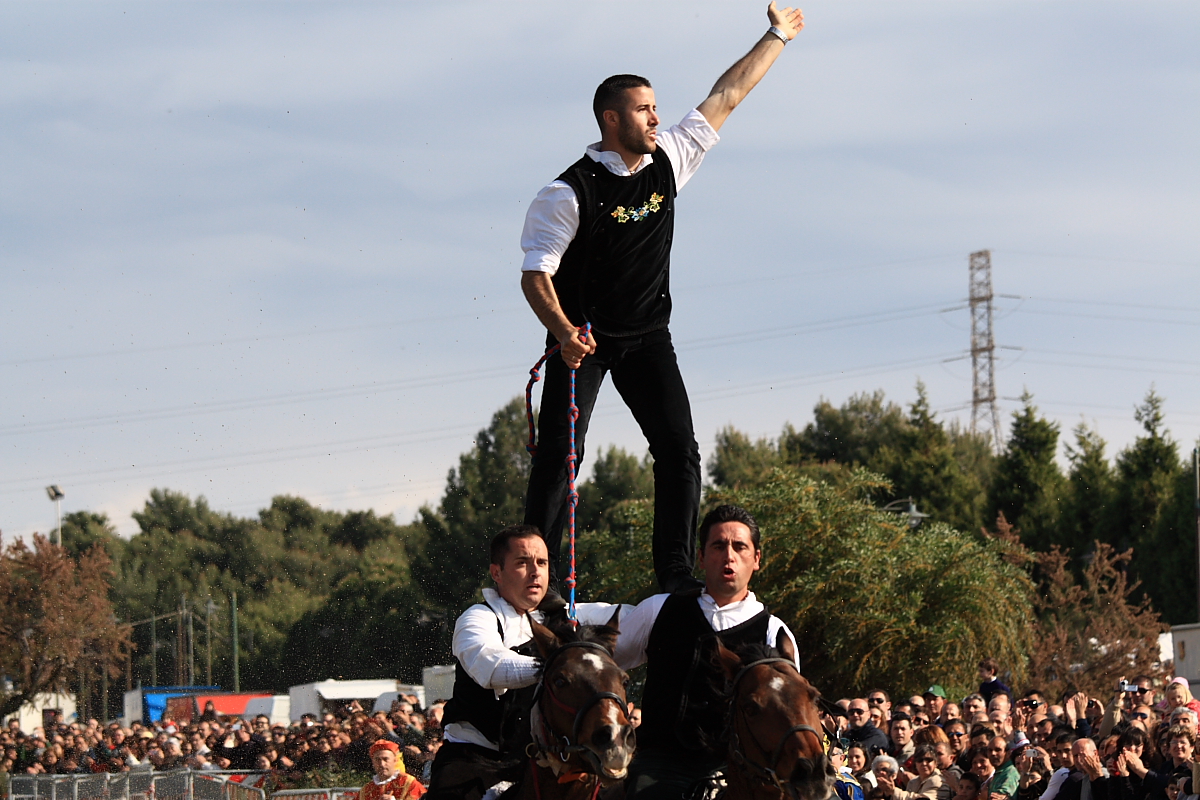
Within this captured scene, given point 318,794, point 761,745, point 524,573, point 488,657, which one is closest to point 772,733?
point 761,745

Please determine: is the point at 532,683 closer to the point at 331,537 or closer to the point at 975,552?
the point at 975,552

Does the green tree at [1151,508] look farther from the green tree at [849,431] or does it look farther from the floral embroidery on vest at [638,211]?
the floral embroidery on vest at [638,211]

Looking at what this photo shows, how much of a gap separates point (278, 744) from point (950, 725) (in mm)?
13057

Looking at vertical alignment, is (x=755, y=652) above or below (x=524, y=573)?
below

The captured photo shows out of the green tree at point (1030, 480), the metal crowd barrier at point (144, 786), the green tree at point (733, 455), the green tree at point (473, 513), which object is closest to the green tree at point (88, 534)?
the green tree at point (473, 513)

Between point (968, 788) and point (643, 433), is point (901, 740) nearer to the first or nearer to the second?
point (968, 788)

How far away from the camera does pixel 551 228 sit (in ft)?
23.1

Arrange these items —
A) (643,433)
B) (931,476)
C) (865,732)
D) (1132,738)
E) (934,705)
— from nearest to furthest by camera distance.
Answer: (643,433) → (1132,738) → (865,732) → (934,705) → (931,476)

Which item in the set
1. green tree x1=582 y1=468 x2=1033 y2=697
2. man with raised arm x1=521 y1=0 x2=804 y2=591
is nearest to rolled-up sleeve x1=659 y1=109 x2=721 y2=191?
man with raised arm x1=521 y1=0 x2=804 y2=591

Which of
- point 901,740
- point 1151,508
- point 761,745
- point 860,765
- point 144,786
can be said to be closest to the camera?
point 761,745

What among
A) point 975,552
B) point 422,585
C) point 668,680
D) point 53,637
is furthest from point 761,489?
point 422,585

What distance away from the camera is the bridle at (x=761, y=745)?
5188 millimetres

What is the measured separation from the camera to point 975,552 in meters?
24.4

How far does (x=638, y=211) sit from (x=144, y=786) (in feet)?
50.9
